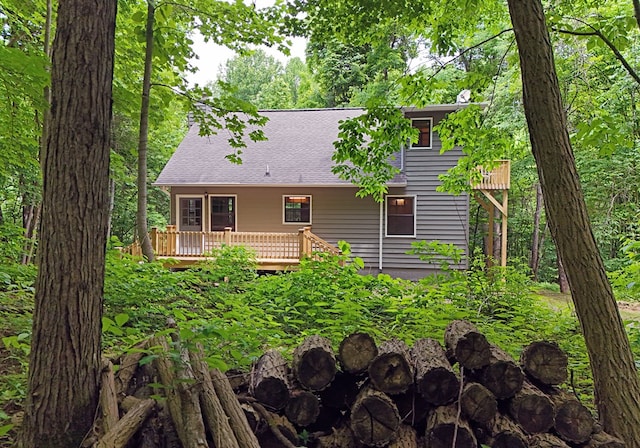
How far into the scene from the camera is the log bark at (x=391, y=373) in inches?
97.3

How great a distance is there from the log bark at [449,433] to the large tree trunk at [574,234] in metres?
1.04

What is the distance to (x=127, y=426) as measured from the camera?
197 centimetres

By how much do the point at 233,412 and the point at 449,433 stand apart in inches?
47.8

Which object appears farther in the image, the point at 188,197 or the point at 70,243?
the point at 188,197

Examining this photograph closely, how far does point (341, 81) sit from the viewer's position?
75.3ft

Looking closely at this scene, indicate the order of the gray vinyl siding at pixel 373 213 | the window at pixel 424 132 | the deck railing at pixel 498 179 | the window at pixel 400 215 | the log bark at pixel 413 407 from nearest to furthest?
A: the log bark at pixel 413 407 → the deck railing at pixel 498 179 → the window at pixel 424 132 → the gray vinyl siding at pixel 373 213 → the window at pixel 400 215

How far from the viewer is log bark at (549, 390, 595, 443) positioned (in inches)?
97.5

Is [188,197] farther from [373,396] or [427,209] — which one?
[373,396]

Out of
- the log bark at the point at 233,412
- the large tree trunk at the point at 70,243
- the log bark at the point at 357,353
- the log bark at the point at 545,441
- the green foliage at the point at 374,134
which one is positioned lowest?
the log bark at the point at 545,441

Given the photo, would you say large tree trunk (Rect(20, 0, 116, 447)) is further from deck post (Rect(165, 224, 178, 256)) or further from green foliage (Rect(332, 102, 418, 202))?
deck post (Rect(165, 224, 178, 256))

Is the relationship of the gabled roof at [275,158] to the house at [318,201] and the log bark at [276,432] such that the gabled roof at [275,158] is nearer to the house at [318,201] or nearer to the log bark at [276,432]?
the house at [318,201]

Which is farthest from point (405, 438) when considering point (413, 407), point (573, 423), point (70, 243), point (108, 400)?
point (70, 243)

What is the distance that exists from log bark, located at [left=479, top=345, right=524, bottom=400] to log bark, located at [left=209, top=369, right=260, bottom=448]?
1435 millimetres

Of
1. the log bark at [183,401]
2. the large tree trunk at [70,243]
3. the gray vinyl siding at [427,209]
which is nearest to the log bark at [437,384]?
the log bark at [183,401]
